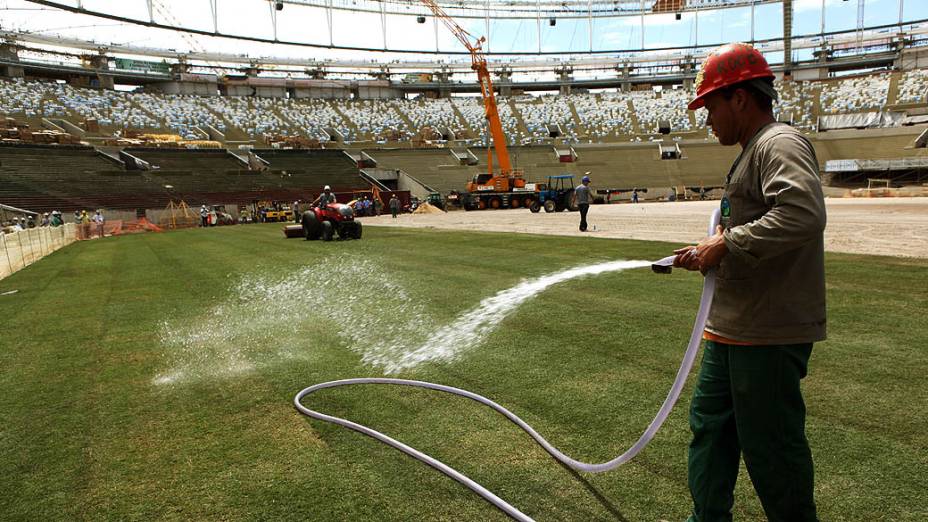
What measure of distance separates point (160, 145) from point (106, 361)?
5333 cm

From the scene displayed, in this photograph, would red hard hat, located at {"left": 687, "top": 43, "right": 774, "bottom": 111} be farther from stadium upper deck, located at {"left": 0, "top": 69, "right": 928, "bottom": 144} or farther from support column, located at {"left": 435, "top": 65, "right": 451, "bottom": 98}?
support column, located at {"left": 435, "top": 65, "right": 451, "bottom": 98}

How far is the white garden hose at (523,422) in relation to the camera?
2.30 meters

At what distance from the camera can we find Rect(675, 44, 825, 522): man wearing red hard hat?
6.36 ft

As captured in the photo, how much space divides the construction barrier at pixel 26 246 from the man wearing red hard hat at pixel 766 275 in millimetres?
16679

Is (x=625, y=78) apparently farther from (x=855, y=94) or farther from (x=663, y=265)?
(x=663, y=265)

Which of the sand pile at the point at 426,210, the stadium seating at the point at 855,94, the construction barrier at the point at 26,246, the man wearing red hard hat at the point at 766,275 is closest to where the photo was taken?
the man wearing red hard hat at the point at 766,275

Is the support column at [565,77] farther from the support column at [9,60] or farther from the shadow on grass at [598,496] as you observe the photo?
the shadow on grass at [598,496]

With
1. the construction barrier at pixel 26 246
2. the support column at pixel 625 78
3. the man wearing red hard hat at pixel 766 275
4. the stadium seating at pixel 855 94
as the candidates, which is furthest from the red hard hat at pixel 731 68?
the support column at pixel 625 78

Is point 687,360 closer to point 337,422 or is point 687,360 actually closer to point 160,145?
point 337,422

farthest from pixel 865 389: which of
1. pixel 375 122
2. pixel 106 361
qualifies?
pixel 375 122

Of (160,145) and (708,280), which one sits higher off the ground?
(160,145)

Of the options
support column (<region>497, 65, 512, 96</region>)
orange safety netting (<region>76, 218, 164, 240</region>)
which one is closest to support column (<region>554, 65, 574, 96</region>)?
support column (<region>497, 65, 512, 96</region>)

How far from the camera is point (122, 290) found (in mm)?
10531

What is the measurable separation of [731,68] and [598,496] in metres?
2.19
